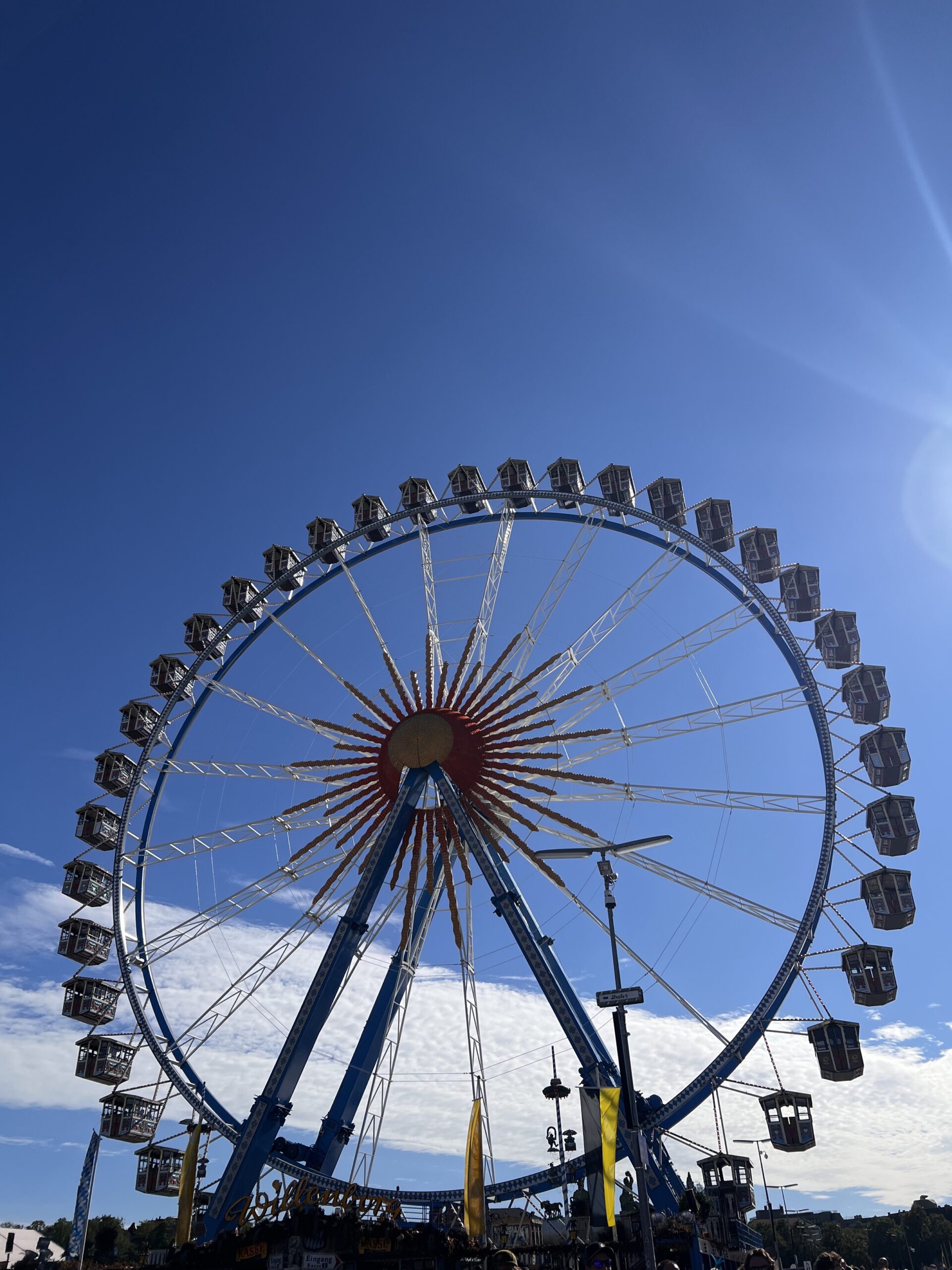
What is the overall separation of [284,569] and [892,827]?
780 inches

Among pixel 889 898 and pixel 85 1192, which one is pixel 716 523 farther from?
pixel 85 1192

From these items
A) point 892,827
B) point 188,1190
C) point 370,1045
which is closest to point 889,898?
point 892,827

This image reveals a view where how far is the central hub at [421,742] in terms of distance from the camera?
24.8m

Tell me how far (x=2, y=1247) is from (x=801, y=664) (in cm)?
4533

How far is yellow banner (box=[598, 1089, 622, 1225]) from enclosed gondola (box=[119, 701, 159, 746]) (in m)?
19.8

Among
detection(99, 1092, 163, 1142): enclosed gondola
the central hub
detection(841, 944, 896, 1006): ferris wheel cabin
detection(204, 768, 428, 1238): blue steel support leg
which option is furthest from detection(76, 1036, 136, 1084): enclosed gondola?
detection(841, 944, 896, 1006): ferris wheel cabin

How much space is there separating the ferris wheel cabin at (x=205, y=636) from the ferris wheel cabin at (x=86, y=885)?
7539mm

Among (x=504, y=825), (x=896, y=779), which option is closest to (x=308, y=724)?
(x=504, y=825)

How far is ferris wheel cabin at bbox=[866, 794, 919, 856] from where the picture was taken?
928 inches

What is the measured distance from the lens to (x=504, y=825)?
81.0ft

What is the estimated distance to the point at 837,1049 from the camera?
70.7ft

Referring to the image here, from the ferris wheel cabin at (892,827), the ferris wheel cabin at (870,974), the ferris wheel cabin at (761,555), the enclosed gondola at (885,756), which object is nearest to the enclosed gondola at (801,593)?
the ferris wheel cabin at (761,555)

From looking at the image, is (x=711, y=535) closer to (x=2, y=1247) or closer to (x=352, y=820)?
(x=352, y=820)

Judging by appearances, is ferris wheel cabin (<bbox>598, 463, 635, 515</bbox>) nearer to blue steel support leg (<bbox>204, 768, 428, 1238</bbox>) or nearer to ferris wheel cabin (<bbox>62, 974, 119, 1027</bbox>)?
blue steel support leg (<bbox>204, 768, 428, 1238</bbox>)
